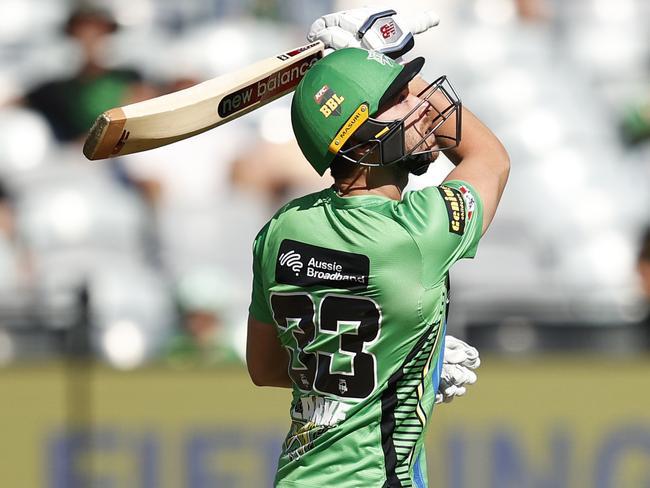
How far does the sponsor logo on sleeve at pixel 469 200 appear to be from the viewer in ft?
8.62

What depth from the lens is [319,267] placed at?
2.62m

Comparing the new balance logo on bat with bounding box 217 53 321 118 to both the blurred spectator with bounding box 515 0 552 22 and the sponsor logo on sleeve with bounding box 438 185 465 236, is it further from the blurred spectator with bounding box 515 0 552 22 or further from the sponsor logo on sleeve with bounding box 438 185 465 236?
the blurred spectator with bounding box 515 0 552 22

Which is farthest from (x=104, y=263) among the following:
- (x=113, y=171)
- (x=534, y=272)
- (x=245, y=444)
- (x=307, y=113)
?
(x=307, y=113)

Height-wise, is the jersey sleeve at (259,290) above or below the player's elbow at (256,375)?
above

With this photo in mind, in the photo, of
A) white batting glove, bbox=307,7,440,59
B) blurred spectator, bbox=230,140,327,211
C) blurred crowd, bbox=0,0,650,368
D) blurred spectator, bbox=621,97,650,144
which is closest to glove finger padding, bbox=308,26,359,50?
white batting glove, bbox=307,7,440,59

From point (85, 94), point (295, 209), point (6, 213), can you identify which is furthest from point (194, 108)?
point (85, 94)

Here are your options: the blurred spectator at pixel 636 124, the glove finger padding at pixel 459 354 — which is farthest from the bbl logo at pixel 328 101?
the blurred spectator at pixel 636 124

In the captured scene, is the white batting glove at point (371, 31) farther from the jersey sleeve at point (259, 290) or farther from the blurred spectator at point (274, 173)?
the blurred spectator at point (274, 173)

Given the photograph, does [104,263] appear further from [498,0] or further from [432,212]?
[432,212]

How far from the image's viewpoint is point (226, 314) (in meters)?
6.36

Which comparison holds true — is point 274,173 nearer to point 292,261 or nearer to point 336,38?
point 336,38

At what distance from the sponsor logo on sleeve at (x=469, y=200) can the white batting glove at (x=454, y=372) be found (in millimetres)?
402

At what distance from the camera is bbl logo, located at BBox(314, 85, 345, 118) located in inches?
102

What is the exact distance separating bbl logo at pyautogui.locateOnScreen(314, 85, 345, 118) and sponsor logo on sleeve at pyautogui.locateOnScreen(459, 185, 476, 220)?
0.32 meters
